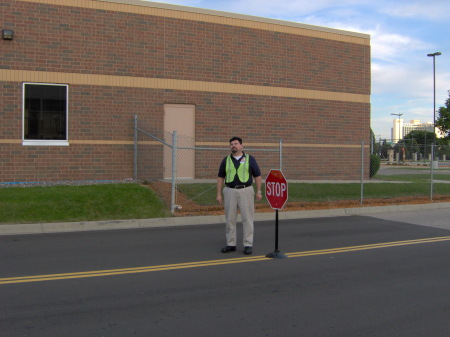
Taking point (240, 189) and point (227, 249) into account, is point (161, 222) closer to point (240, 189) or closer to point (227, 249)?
point (227, 249)

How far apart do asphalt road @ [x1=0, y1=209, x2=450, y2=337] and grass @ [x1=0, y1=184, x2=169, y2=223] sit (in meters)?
1.67

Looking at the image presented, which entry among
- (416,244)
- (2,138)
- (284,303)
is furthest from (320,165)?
A: (284,303)

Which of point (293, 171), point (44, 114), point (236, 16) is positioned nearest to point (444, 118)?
point (293, 171)

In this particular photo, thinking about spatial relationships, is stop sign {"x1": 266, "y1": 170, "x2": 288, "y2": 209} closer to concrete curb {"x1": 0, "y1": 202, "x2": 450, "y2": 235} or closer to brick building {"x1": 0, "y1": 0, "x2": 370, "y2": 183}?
concrete curb {"x1": 0, "y1": 202, "x2": 450, "y2": 235}

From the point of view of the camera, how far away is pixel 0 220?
10.9m

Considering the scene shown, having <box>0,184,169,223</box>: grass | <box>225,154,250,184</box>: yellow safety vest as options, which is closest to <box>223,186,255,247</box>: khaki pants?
<box>225,154,250,184</box>: yellow safety vest

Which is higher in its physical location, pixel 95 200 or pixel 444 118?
pixel 444 118

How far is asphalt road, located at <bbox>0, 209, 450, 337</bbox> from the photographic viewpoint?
471cm

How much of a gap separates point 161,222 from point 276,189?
462 centimetres

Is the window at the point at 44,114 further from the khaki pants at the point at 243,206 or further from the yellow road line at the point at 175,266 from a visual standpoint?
the yellow road line at the point at 175,266

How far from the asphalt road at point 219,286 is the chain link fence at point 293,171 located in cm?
449

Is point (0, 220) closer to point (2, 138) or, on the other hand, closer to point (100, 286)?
point (2, 138)

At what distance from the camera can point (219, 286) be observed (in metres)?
6.07

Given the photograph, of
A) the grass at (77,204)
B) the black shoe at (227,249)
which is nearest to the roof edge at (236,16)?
the grass at (77,204)
